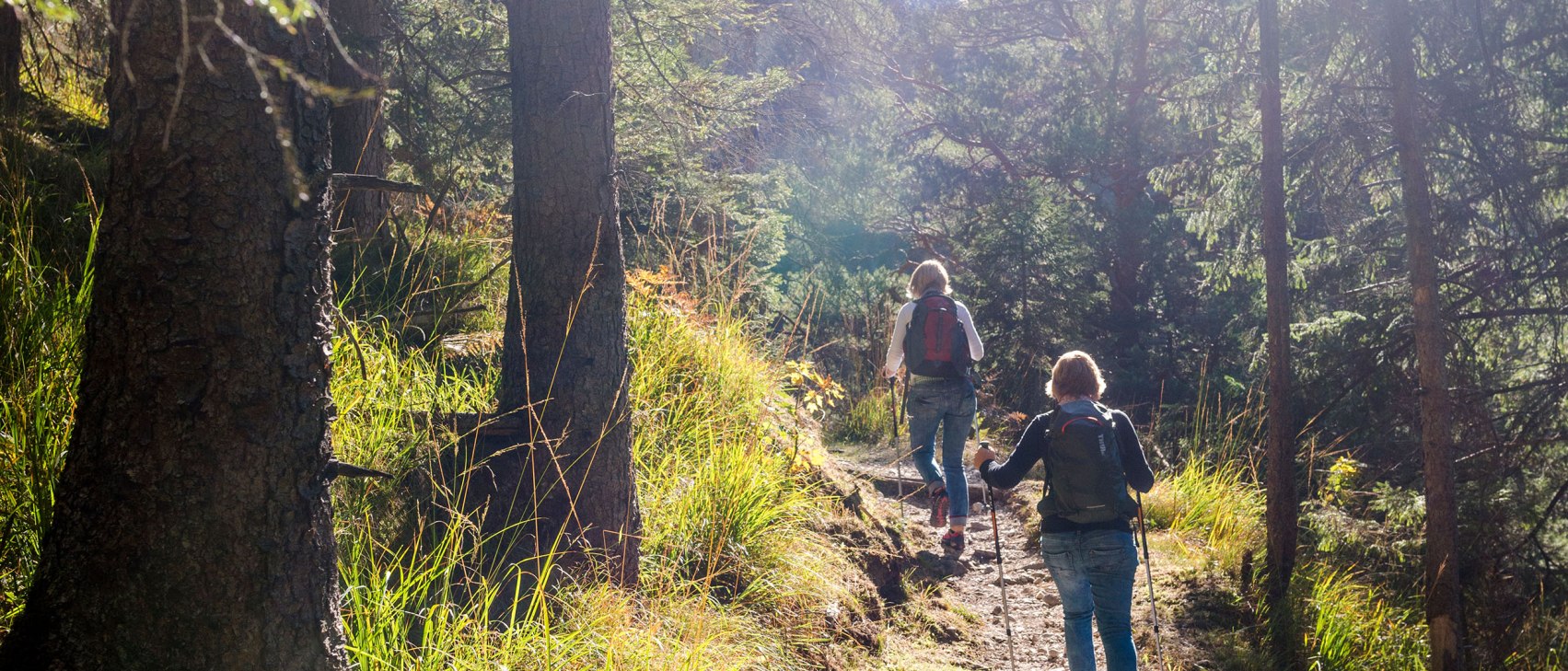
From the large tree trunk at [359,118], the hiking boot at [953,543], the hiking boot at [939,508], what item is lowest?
the hiking boot at [953,543]

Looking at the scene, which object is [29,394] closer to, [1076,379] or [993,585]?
[1076,379]

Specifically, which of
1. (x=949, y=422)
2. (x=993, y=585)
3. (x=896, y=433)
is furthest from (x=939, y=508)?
(x=949, y=422)

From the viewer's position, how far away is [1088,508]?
15.1 feet

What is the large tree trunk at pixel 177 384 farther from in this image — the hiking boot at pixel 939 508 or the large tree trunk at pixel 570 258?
the hiking boot at pixel 939 508

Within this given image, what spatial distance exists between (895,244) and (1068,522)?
19.7m

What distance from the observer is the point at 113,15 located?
2.51 meters

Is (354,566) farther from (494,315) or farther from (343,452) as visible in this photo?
(494,315)

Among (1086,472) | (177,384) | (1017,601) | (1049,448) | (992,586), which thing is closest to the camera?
(177,384)

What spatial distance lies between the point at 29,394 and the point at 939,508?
6036 millimetres

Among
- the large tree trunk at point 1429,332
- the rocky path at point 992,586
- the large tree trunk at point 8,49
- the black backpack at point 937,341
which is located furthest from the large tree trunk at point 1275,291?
the large tree trunk at point 8,49

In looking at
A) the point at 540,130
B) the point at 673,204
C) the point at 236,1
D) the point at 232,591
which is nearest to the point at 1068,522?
the point at 540,130

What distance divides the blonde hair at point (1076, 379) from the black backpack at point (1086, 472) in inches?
5.9

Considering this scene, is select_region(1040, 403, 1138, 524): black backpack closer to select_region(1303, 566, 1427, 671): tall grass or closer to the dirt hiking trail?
the dirt hiking trail

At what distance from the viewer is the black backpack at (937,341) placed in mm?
7141
